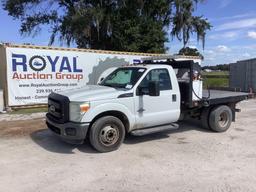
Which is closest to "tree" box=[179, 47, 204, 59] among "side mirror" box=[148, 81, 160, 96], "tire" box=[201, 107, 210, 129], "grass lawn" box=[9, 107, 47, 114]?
"grass lawn" box=[9, 107, 47, 114]

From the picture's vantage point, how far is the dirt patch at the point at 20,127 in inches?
337

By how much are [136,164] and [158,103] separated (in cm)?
199

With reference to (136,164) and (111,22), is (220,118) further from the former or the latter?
(111,22)

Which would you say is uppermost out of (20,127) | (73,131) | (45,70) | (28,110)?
(45,70)

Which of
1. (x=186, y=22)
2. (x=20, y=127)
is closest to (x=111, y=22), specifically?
(x=186, y=22)

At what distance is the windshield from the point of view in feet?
24.0

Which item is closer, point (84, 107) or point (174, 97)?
point (84, 107)

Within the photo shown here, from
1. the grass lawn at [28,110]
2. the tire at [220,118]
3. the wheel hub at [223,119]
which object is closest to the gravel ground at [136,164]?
the tire at [220,118]

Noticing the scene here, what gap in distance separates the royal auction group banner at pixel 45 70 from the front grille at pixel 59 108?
217 inches

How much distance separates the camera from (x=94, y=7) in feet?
72.3

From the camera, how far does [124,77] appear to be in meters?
7.69

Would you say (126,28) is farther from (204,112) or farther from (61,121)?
(61,121)

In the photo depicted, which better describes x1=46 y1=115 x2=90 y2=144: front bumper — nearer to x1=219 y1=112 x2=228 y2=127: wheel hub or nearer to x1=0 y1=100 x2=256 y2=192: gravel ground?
x1=0 y1=100 x2=256 y2=192: gravel ground

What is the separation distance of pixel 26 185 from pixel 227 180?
3337 mm
